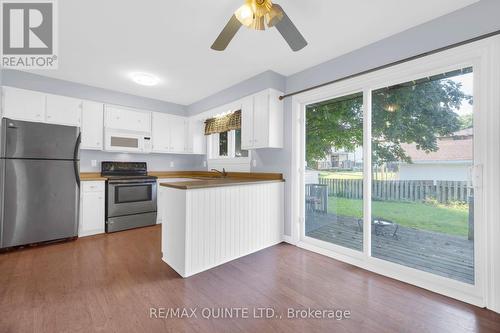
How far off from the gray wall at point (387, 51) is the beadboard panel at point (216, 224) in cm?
55

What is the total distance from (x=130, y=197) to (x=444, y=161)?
4.43m

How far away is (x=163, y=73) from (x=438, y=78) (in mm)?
3421

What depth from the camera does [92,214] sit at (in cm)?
368

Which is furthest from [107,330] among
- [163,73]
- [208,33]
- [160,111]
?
[160,111]

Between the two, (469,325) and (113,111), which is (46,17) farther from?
(469,325)

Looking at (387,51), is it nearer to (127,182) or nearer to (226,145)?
(226,145)

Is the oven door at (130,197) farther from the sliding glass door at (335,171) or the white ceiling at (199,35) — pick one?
the sliding glass door at (335,171)

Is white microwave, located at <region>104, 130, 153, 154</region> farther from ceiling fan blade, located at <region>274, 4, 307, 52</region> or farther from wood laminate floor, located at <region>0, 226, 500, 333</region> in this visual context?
ceiling fan blade, located at <region>274, 4, 307, 52</region>

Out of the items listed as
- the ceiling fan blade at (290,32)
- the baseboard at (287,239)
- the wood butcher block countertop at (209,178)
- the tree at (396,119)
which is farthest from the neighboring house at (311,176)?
the ceiling fan blade at (290,32)

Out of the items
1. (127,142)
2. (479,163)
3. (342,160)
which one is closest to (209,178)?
(127,142)

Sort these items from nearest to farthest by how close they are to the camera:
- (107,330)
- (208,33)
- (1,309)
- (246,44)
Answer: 1. (107,330)
2. (1,309)
3. (208,33)
4. (246,44)

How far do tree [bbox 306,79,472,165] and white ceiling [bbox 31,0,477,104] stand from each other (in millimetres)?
617

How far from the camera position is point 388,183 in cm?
252

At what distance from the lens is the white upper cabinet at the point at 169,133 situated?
15.4ft
